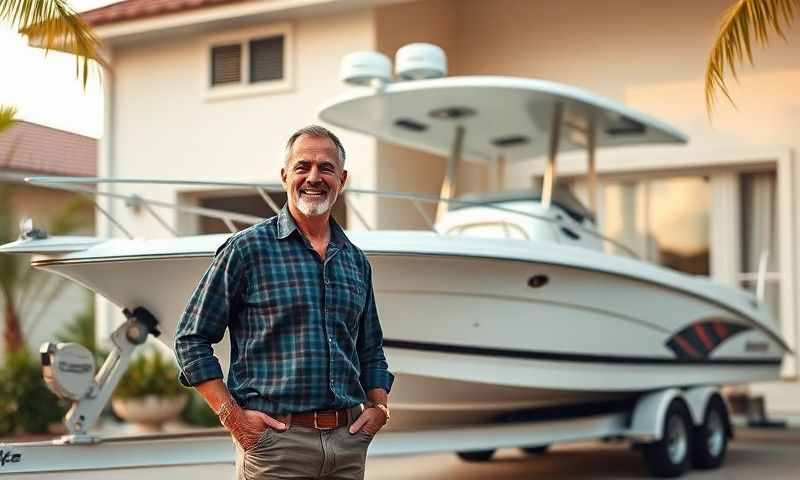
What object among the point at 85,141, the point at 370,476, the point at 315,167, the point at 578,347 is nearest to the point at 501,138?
the point at 578,347

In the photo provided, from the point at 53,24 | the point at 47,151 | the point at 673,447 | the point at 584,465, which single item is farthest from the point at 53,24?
the point at 47,151

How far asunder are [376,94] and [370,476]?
2.90 metres

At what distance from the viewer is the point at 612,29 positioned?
1262 cm

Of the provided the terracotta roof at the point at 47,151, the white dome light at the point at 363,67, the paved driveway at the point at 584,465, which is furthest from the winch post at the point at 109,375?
the terracotta roof at the point at 47,151

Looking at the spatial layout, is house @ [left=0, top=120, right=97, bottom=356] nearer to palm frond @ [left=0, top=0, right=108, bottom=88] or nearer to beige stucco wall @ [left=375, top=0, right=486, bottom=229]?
beige stucco wall @ [left=375, top=0, right=486, bottom=229]

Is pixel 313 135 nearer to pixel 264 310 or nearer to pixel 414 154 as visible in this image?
pixel 264 310

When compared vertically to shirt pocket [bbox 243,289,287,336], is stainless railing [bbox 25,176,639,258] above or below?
above

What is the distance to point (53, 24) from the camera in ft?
23.1

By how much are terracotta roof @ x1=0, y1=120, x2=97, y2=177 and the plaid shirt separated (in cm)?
1497

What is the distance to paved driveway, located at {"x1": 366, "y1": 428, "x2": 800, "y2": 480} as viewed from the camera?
28.9 feet

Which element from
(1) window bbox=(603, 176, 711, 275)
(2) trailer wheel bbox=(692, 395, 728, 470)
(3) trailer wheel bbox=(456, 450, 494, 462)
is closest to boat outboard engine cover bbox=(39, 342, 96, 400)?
(3) trailer wheel bbox=(456, 450, 494, 462)

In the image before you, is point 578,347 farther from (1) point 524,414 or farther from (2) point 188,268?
(2) point 188,268

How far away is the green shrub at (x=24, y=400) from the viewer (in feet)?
39.2

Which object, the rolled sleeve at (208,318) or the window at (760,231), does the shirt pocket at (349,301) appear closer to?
the rolled sleeve at (208,318)
